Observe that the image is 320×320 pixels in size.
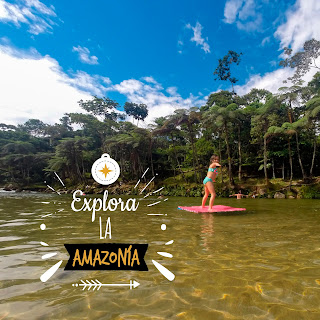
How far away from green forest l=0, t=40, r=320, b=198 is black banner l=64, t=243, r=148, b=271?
57.7 ft

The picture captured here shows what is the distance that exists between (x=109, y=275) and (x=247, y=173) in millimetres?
25927

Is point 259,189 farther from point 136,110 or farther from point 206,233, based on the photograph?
point 136,110

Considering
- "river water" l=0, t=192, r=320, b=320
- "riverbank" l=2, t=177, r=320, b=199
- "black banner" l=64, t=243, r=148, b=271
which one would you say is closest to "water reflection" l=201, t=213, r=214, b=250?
"river water" l=0, t=192, r=320, b=320

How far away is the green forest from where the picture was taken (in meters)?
20.0

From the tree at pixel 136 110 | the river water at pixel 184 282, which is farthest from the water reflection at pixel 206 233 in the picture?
the tree at pixel 136 110

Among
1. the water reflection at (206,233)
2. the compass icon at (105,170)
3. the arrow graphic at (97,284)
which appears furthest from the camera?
the water reflection at (206,233)

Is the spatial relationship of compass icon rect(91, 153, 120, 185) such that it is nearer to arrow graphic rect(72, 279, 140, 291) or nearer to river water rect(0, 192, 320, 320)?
river water rect(0, 192, 320, 320)

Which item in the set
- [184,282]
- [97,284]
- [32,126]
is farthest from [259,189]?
[32,126]

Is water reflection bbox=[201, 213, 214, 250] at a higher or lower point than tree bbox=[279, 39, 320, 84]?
lower

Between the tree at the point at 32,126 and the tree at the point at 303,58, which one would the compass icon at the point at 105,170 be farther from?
the tree at the point at 32,126

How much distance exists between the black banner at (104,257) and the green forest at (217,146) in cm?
1758

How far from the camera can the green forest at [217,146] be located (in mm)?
19969

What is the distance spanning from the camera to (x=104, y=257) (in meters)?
2.55

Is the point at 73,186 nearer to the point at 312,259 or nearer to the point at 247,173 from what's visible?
the point at 247,173
